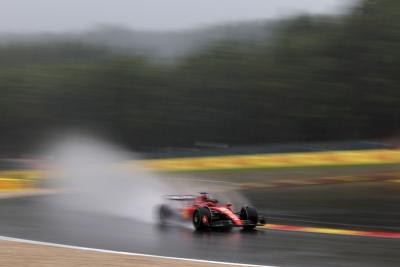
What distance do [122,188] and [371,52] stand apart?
34.0 metres

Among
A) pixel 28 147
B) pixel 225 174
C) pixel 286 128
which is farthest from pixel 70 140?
pixel 225 174

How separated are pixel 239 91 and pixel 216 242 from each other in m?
45.7

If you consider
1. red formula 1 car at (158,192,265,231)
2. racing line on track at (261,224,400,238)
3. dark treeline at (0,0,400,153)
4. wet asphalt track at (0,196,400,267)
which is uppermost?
dark treeline at (0,0,400,153)

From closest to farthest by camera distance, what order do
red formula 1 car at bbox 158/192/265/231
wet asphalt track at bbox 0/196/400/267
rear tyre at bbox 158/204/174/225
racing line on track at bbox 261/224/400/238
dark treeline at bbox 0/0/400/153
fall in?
wet asphalt track at bbox 0/196/400/267, racing line on track at bbox 261/224/400/238, red formula 1 car at bbox 158/192/265/231, rear tyre at bbox 158/204/174/225, dark treeline at bbox 0/0/400/153

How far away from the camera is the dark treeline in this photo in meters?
48.1

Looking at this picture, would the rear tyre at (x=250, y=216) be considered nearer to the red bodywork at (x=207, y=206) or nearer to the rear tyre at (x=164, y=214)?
the red bodywork at (x=207, y=206)

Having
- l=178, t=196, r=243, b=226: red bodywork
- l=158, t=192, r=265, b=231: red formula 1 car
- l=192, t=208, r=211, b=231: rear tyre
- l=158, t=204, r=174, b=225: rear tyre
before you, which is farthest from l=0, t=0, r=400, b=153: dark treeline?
l=192, t=208, r=211, b=231: rear tyre

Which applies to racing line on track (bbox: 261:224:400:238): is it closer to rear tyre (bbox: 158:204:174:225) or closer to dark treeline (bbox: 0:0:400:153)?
rear tyre (bbox: 158:204:174:225)

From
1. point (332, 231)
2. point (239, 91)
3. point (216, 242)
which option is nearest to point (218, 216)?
point (216, 242)

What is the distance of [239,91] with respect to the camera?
5453 centimetres

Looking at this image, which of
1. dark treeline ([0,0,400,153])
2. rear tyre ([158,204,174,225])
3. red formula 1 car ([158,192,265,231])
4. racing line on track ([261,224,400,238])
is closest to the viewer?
racing line on track ([261,224,400,238])

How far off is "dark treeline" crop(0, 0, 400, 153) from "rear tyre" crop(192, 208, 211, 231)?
1469 inches

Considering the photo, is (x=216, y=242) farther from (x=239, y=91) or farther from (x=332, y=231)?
(x=239, y=91)

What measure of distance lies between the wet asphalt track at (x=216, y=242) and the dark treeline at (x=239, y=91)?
37.4 m
